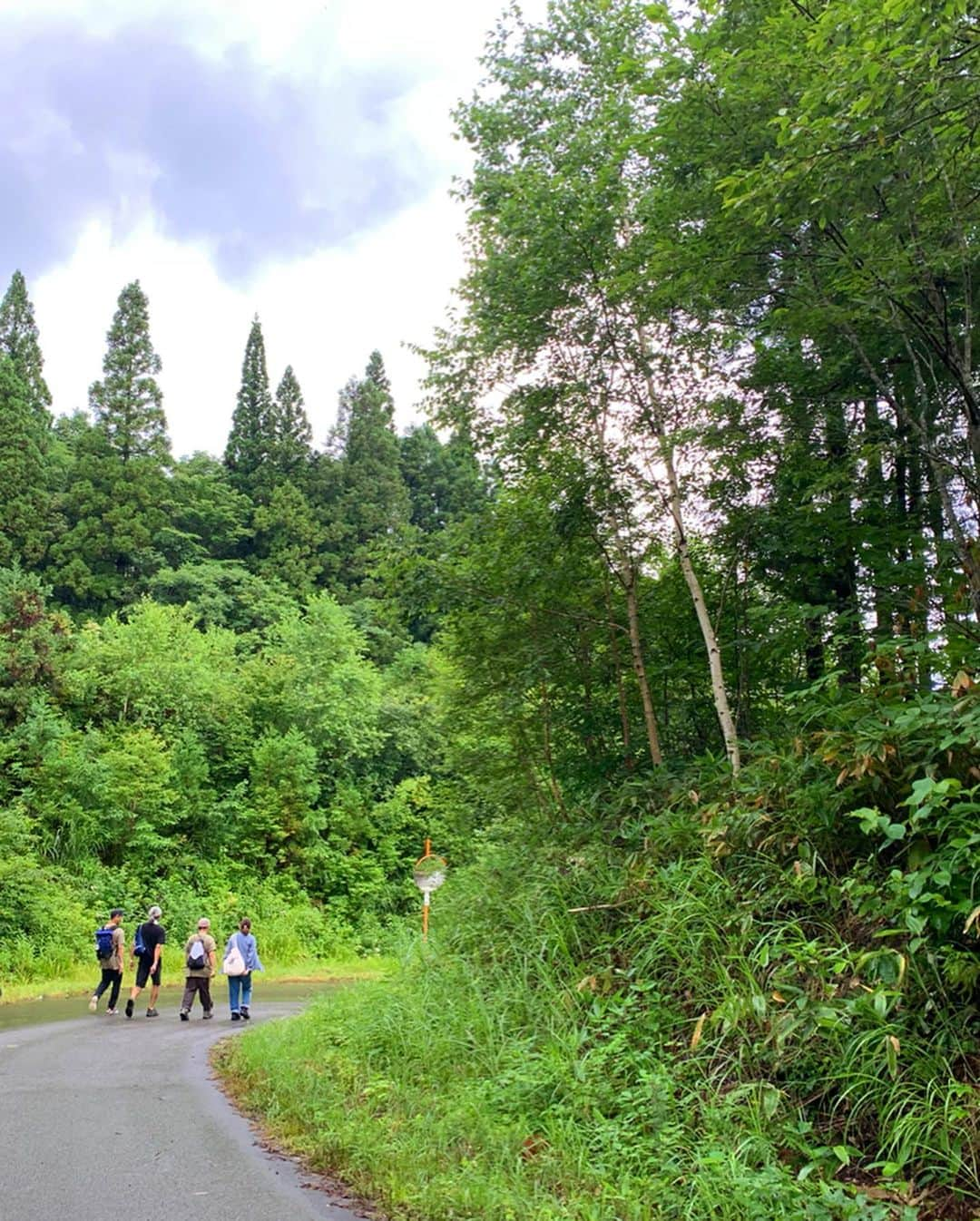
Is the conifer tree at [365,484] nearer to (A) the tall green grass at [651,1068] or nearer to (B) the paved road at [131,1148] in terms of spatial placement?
(B) the paved road at [131,1148]

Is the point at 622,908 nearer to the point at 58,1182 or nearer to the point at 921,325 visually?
the point at 58,1182

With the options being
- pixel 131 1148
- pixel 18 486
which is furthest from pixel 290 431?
pixel 131 1148

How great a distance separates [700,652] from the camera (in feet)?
34.3

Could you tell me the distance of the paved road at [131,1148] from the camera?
4953mm

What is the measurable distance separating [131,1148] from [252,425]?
5847 cm

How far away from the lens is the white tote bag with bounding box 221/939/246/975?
15004 millimetres

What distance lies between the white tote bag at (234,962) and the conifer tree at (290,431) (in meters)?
44.9

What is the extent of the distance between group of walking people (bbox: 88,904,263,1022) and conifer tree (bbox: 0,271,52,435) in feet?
147

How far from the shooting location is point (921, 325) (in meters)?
7.39

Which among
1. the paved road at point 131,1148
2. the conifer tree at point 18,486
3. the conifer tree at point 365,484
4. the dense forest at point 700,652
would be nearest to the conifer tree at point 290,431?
the conifer tree at point 365,484

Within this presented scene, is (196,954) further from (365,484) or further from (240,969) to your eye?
(365,484)

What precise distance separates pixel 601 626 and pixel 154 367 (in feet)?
164

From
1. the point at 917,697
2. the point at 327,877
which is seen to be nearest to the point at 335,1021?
the point at 917,697

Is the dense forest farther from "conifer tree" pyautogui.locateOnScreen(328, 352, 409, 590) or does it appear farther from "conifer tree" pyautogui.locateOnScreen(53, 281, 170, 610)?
"conifer tree" pyautogui.locateOnScreen(328, 352, 409, 590)
